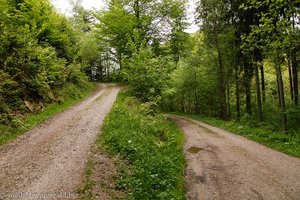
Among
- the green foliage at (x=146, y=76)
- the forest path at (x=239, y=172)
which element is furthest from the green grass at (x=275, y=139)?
the green foliage at (x=146, y=76)

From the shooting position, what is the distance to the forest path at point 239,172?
7.03 meters

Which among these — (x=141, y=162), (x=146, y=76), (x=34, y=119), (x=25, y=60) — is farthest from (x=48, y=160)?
(x=146, y=76)

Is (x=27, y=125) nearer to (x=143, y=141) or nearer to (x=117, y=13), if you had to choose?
(x=143, y=141)

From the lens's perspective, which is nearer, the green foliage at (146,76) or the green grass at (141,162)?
the green grass at (141,162)

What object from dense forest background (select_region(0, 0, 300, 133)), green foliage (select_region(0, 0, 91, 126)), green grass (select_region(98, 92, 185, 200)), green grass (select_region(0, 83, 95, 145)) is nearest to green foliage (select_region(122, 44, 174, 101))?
dense forest background (select_region(0, 0, 300, 133))

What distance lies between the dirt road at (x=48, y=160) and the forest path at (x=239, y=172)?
3721 millimetres

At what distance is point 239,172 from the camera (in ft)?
28.2

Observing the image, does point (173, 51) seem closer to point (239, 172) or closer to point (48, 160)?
point (239, 172)

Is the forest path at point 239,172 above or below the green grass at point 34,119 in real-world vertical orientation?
below

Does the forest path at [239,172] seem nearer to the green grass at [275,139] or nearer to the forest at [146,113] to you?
the forest at [146,113]

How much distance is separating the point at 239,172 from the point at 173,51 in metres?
21.1

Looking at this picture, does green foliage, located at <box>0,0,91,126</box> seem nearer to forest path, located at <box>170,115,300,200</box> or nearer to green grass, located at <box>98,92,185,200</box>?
green grass, located at <box>98,92,185,200</box>

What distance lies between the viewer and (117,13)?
81.7 ft

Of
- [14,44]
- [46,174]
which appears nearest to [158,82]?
[14,44]
